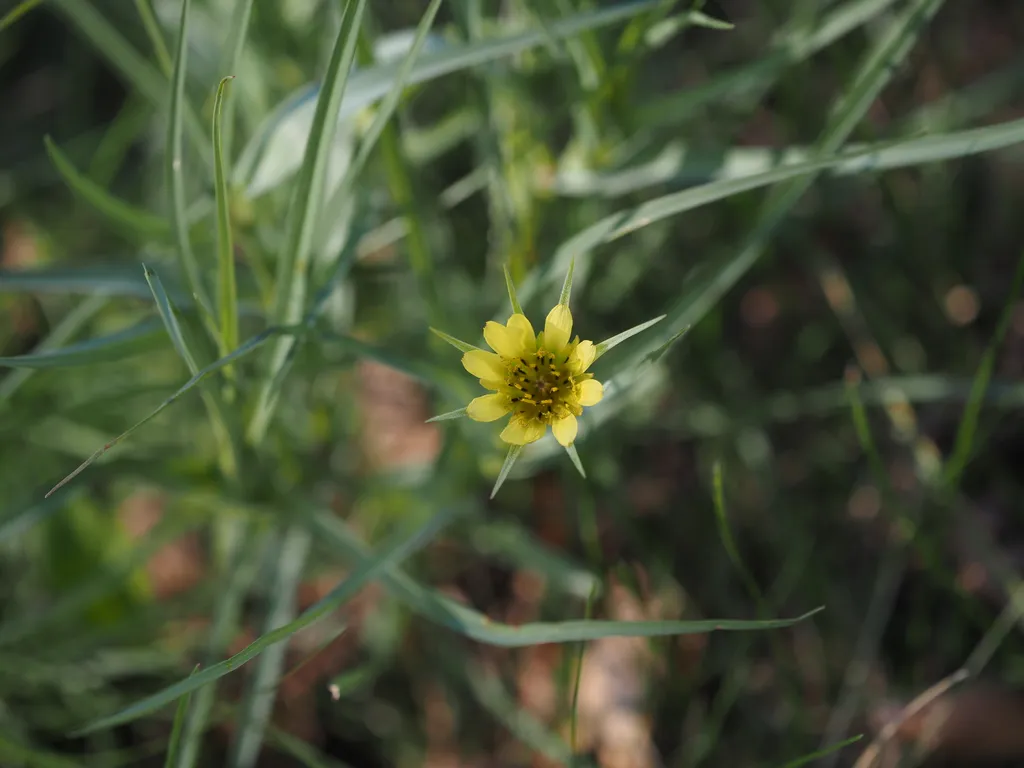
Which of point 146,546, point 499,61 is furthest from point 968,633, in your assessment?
point 146,546

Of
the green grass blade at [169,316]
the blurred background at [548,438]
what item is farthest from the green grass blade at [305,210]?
the green grass blade at [169,316]

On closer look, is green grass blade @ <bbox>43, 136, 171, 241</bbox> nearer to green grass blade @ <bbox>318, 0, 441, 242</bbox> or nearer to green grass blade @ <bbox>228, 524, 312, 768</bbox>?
green grass blade @ <bbox>318, 0, 441, 242</bbox>

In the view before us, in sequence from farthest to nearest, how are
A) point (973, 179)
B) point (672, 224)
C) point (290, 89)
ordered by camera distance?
point (973, 179) → point (672, 224) → point (290, 89)

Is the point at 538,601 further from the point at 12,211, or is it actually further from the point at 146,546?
the point at 12,211

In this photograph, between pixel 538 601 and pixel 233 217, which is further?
pixel 538 601

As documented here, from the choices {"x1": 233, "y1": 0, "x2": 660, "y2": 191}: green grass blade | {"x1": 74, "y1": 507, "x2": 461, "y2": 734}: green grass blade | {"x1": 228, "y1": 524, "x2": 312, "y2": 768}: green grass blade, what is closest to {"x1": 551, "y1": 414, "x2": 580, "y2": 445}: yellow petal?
{"x1": 74, "y1": 507, "x2": 461, "y2": 734}: green grass blade

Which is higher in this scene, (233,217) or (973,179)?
(973,179)

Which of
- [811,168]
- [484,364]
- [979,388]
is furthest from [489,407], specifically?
[979,388]

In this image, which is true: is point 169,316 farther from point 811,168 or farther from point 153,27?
point 811,168
